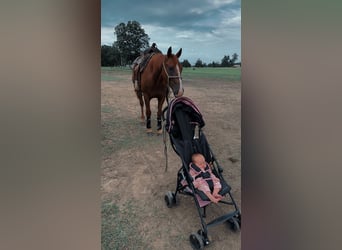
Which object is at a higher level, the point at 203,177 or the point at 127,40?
the point at 127,40

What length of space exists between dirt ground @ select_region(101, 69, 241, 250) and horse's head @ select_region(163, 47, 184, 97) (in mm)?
618

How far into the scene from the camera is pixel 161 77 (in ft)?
9.10

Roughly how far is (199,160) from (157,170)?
0.69m

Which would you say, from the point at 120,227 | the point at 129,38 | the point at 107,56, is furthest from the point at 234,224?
the point at 129,38

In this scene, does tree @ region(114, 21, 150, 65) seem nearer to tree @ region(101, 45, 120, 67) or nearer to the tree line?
the tree line

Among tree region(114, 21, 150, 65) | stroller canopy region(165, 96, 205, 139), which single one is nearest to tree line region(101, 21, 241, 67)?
tree region(114, 21, 150, 65)

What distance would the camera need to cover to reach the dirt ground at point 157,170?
1.57m

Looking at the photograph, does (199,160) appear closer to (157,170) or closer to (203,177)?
(203,177)

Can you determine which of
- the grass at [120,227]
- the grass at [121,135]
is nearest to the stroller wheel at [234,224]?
the grass at [120,227]
